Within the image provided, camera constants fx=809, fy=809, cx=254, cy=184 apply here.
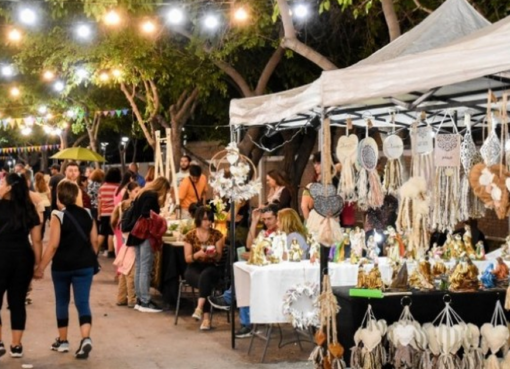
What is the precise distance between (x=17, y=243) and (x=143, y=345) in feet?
6.32

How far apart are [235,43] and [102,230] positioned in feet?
14.4

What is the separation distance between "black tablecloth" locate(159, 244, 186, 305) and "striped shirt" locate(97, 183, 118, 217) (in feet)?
12.9

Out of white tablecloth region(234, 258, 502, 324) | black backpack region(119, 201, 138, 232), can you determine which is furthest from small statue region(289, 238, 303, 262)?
black backpack region(119, 201, 138, 232)

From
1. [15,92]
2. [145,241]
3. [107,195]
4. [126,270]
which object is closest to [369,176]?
[145,241]

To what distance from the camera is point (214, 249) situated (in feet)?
31.5

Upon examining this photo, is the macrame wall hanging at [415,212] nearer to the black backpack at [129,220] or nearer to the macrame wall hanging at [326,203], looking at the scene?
the macrame wall hanging at [326,203]

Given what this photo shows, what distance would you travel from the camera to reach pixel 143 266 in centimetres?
1048

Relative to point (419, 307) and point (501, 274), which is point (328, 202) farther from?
point (501, 274)

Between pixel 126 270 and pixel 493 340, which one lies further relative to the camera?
pixel 126 270

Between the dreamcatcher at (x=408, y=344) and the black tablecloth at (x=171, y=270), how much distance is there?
4.71 metres

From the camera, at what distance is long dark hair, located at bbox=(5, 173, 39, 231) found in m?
7.53

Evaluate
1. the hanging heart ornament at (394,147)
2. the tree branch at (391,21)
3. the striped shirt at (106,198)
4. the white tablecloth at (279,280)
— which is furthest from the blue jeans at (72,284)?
the striped shirt at (106,198)

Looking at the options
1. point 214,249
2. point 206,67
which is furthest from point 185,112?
point 214,249

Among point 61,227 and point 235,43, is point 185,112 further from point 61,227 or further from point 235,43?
point 61,227
